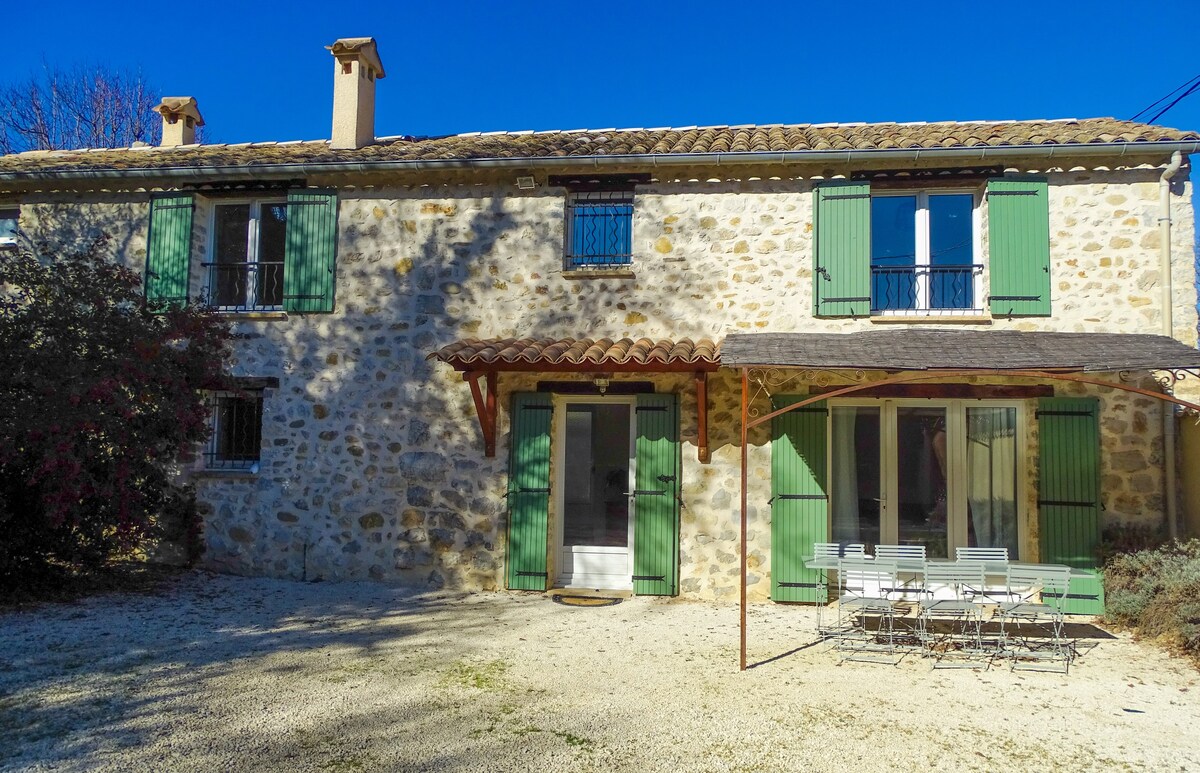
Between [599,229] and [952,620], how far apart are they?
4.91 m

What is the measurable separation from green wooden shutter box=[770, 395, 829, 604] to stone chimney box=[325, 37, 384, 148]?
19.7 ft

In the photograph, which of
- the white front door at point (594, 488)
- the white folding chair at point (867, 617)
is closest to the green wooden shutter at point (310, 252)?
the white front door at point (594, 488)

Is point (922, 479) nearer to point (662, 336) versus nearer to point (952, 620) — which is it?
point (952, 620)

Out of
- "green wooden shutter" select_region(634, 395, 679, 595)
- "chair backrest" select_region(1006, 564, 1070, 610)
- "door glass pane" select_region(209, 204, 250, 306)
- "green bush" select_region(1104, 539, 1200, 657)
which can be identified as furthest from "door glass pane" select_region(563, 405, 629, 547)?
"green bush" select_region(1104, 539, 1200, 657)

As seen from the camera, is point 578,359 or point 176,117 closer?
point 578,359

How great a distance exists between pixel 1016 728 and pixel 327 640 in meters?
4.56

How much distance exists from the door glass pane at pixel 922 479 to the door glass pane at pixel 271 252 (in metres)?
6.58

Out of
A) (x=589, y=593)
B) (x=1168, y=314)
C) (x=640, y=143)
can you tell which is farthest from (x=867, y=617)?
(x=640, y=143)

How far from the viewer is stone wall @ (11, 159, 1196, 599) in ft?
24.9

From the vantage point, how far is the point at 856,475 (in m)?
7.71

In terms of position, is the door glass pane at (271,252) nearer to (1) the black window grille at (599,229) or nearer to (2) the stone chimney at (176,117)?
(1) the black window grille at (599,229)

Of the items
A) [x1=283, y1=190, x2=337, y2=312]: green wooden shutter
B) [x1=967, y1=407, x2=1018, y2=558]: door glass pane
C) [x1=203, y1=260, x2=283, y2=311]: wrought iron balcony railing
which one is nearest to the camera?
[x1=967, y1=407, x2=1018, y2=558]: door glass pane

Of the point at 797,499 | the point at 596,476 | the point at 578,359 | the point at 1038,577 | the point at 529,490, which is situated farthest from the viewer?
the point at 596,476

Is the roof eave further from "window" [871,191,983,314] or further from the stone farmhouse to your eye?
"window" [871,191,983,314]
